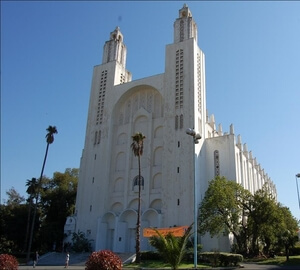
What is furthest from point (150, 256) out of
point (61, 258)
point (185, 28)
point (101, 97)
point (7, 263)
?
point (185, 28)

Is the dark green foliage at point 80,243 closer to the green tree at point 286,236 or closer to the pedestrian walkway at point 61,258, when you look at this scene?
the pedestrian walkway at point 61,258

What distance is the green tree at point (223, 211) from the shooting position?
31578mm

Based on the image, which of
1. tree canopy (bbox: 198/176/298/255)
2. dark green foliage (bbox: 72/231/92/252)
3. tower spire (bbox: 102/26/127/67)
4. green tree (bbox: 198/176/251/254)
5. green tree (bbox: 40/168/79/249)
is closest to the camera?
tree canopy (bbox: 198/176/298/255)

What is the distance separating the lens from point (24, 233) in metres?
45.7

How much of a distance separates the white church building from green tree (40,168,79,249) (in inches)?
109

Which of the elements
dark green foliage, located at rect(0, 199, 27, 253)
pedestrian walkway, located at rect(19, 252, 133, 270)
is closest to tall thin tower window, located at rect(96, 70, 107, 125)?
dark green foliage, located at rect(0, 199, 27, 253)

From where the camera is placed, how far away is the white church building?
3850 cm

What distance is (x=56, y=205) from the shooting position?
50.0 meters

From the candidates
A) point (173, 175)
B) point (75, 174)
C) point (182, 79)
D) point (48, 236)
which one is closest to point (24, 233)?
point (48, 236)

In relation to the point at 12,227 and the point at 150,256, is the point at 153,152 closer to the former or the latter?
the point at 150,256

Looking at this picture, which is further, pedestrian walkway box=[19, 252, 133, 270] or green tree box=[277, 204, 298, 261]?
pedestrian walkway box=[19, 252, 133, 270]

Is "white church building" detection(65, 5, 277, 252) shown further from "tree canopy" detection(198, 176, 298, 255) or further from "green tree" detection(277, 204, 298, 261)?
"green tree" detection(277, 204, 298, 261)

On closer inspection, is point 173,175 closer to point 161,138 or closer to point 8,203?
point 161,138

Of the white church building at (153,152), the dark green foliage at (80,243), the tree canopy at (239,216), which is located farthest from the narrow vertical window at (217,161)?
the dark green foliage at (80,243)
